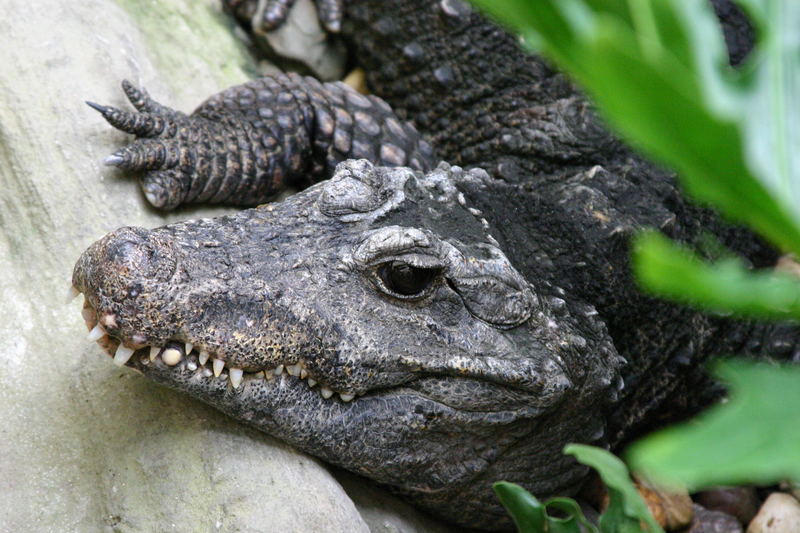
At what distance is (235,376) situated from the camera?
226cm

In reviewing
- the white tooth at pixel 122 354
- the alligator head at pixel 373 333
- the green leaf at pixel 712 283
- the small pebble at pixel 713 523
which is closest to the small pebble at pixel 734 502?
the small pebble at pixel 713 523

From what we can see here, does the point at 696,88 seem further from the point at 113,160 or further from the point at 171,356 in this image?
the point at 113,160

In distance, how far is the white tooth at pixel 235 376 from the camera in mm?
2258

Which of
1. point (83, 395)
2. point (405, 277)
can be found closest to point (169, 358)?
point (83, 395)

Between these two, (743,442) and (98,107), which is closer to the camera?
(743,442)

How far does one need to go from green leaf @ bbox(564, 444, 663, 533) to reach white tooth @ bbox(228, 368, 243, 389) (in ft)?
3.05

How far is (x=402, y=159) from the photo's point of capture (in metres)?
3.83

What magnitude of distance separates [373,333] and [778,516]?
1867 millimetres

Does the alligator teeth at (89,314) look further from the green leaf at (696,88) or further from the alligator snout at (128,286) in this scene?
the green leaf at (696,88)

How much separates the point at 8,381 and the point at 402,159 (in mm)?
1996

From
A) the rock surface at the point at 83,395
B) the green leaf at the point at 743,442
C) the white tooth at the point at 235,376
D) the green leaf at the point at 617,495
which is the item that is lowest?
the rock surface at the point at 83,395

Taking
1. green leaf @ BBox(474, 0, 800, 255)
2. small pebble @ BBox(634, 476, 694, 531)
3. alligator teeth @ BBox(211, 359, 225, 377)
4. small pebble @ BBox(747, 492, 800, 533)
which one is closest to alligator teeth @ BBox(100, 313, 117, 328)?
alligator teeth @ BBox(211, 359, 225, 377)

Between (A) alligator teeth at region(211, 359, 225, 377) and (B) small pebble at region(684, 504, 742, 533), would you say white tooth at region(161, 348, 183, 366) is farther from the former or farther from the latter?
(B) small pebble at region(684, 504, 742, 533)

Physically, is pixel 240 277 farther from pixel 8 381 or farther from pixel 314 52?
pixel 314 52
